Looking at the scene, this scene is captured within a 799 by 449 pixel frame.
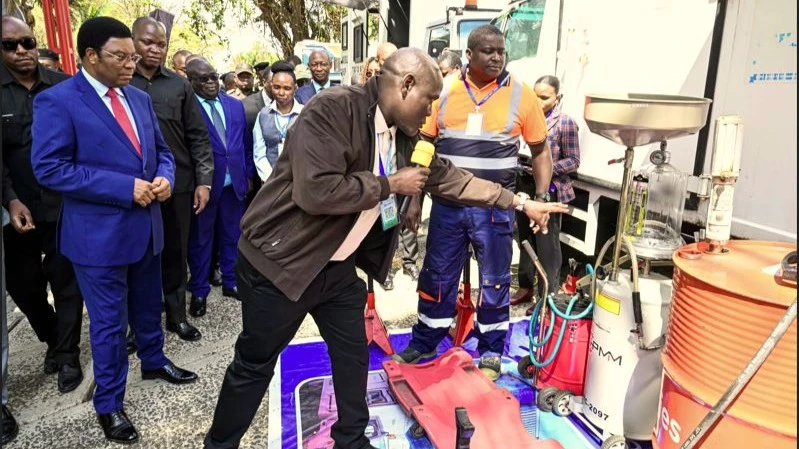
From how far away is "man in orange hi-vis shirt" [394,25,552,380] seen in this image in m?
3.14

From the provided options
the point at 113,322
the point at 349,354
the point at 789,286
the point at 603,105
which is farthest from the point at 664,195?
the point at 113,322

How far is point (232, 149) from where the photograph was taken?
4445 mm

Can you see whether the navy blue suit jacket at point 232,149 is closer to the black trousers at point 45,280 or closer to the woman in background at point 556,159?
the black trousers at point 45,280

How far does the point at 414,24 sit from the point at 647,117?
8579 millimetres

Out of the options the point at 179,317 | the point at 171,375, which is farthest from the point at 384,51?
the point at 171,375

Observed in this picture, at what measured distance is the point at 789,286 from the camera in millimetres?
1879

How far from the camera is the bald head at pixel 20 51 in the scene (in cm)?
304

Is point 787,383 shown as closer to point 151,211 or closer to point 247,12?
point 151,211

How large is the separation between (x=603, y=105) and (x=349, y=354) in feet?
5.07

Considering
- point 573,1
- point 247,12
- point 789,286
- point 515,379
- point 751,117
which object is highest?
point 247,12

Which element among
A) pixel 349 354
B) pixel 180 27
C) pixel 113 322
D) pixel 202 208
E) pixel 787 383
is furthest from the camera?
→ pixel 180 27

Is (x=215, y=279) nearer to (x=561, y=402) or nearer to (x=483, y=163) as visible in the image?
(x=483, y=163)

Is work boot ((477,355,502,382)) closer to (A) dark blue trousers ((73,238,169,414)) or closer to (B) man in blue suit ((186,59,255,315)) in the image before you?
(A) dark blue trousers ((73,238,169,414))

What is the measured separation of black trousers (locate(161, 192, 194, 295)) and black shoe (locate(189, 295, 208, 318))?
1.67 ft
